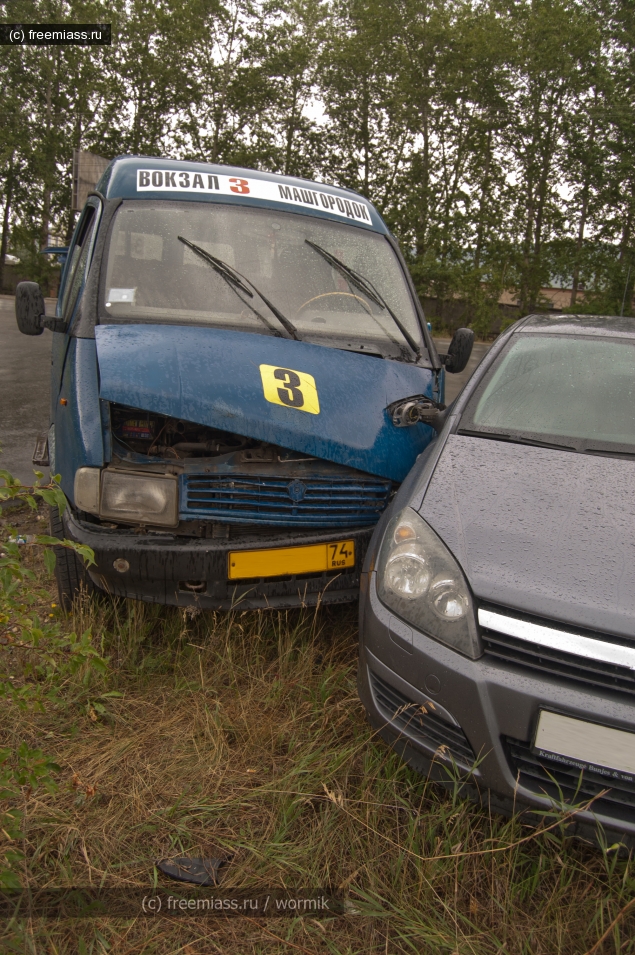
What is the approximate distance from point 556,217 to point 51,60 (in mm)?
21944

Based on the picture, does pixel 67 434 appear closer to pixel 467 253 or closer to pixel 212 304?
pixel 212 304

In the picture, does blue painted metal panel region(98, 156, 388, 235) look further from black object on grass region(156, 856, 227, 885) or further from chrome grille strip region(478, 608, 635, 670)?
black object on grass region(156, 856, 227, 885)

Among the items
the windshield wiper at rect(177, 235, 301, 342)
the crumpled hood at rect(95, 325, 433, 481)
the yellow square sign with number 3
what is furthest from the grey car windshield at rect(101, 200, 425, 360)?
the yellow square sign with number 3

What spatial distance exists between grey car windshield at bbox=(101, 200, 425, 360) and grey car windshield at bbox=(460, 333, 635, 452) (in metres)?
0.72

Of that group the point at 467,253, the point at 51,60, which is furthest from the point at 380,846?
the point at 51,60

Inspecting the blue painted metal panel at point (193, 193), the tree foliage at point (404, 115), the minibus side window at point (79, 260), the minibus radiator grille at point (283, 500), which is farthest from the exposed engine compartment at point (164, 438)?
the tree foliage at point (404, 115)

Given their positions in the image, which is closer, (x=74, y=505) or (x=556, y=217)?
(x=74, y=505)

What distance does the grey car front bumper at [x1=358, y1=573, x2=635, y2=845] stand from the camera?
1.80 metres

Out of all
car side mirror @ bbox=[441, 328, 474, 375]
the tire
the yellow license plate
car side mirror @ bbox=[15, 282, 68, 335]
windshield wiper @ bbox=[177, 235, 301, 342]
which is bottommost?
the tire

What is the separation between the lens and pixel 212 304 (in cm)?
354

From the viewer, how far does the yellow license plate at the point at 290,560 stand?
280cm

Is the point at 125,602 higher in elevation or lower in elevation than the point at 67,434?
lower

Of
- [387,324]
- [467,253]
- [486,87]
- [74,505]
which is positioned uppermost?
[486,87]

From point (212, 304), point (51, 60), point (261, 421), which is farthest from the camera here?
point (51, 60)
